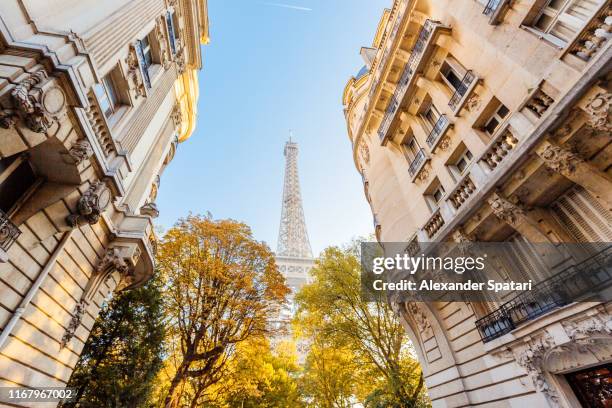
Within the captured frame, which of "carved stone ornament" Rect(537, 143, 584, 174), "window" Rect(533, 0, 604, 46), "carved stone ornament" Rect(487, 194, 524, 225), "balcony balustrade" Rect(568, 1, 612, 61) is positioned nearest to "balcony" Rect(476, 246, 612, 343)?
"carved stone ornament" Rect(487, 194, 524, 225)

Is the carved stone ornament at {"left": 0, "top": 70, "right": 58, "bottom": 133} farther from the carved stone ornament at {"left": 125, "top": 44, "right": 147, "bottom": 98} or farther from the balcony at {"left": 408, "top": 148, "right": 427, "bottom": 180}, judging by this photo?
the balcony at {"left": 408, "top": 148, "right": 427, "bottom": 180}

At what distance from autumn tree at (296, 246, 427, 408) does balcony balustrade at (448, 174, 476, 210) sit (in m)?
7.69

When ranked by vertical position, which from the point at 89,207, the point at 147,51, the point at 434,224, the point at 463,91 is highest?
the point at 147,51

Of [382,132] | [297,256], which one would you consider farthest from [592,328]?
[297,256]

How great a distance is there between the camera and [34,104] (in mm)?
4852

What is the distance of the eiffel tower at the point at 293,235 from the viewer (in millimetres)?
75125

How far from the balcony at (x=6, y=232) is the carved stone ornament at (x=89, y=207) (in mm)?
1512

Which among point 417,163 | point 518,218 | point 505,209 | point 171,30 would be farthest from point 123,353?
point 518,218

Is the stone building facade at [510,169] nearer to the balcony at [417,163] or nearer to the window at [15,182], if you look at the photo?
the balcony at [417,163]

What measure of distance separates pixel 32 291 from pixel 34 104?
13.8ft

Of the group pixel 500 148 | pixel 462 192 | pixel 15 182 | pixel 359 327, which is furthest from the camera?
pixel 359 327

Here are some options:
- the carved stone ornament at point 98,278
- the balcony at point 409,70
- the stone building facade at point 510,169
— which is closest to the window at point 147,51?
the carved stone ornament at point 98,278

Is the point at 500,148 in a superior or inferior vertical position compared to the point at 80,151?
superior

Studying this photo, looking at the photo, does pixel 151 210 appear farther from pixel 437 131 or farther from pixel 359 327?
pixel 359 327
